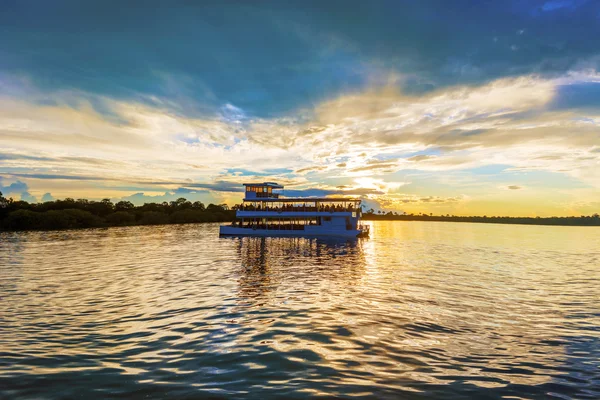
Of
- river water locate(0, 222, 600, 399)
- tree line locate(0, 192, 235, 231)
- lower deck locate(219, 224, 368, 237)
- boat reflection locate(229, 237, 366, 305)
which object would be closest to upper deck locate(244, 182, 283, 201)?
lower deck locate(219, 224, 368, 237)

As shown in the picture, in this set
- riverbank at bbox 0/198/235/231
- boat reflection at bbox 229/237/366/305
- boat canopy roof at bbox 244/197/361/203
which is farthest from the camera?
riverbank at bbox 0/198/235/231

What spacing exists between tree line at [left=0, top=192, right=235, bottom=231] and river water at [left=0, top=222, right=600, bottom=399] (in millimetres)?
68433

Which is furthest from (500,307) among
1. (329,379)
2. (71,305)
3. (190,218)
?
(190,218)

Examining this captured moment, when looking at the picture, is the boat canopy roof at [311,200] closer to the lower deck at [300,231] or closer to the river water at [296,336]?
the lower deck at [300,231]

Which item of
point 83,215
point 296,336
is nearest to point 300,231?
point 296,336

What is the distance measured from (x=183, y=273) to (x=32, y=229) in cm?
7619

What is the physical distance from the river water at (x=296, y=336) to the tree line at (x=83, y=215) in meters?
68.4

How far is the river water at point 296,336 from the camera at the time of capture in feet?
25.9

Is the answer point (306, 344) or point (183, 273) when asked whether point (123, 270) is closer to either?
point (183, 273)

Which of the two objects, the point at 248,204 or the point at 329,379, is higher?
the point at 248,204

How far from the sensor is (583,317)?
1430cm

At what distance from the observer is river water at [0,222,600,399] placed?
7906mm

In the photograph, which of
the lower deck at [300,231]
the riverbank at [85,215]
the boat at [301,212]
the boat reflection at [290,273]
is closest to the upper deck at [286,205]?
the boat at [301,212]

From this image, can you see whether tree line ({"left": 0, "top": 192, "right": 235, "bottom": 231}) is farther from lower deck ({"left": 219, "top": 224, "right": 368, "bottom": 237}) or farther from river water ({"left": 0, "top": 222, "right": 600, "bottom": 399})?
river water ({"left": 0, "top": 222, "right": 600, "bottom": 399})
